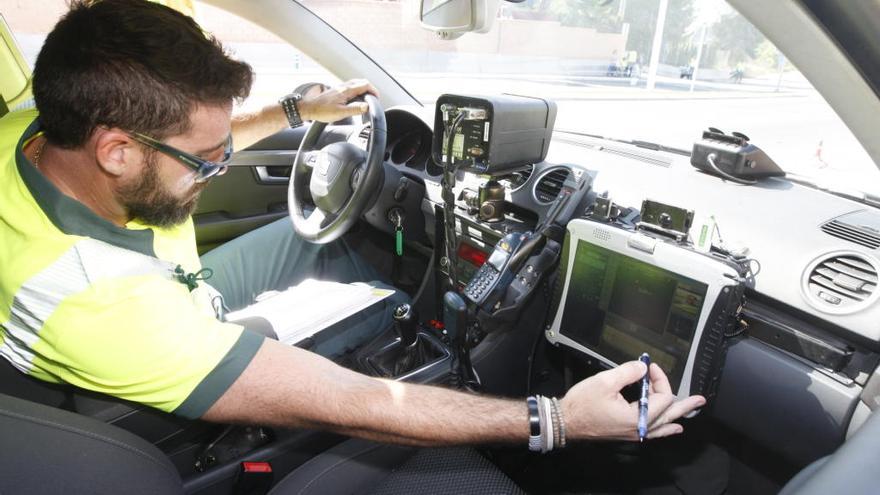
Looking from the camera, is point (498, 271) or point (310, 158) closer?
point (498, 271)

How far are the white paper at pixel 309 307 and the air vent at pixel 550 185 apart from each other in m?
0.67

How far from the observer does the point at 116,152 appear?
1164 millimetres

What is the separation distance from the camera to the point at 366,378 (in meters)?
1.19

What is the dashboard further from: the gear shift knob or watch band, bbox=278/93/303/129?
watch band, bbox=278/93/303/129

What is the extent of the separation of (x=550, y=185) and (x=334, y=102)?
95cm

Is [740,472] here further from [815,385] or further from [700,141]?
[700,141]

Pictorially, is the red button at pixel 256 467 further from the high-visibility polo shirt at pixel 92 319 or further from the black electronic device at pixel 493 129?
the black electronic device at pixel 493 129

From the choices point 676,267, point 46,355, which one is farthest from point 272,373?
point 676,267

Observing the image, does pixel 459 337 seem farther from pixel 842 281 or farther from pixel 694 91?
pixel 694 91

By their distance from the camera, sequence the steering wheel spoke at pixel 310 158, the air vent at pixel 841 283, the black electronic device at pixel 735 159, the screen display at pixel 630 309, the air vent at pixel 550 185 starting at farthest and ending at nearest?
the steering wheel spoke at pixel 310 158
the air vent at pixel 550 185
the black electronic device at pixel 735 159
the screen display at pixel 630 309
the air vent at pixel 841 283

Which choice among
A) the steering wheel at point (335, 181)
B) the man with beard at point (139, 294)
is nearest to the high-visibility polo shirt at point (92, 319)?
the man with beard at point (139, 294)

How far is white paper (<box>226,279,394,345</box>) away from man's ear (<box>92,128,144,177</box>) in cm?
64

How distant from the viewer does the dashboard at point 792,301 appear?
1.27 meters

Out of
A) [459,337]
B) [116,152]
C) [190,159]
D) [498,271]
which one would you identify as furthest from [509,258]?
[116,152]
